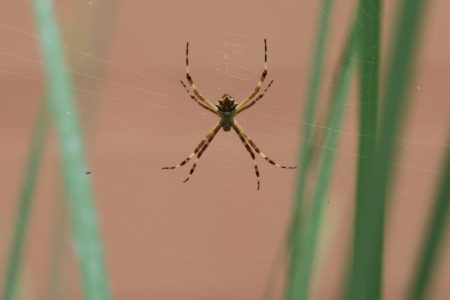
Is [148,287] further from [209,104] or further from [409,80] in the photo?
[409,80]

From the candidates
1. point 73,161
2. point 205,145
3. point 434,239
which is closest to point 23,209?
point 73,161

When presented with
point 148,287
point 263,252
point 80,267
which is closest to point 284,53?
point 263,252

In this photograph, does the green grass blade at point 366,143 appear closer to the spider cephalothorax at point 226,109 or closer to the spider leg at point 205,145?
the spider cephalothorax at point 226,109

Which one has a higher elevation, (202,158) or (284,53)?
→ (284,53)

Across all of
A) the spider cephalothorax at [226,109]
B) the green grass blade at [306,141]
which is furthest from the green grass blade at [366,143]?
the spider cephalothorax at [226,109]

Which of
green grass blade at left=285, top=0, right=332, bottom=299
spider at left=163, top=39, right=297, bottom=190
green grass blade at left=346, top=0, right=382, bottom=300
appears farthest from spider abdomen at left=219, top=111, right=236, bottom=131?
green grass blade at left=346, top=0, right=382, bottom=300

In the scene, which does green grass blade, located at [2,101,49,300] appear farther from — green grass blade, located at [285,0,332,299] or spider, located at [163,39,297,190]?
spider, located at [163,39,297,190]
